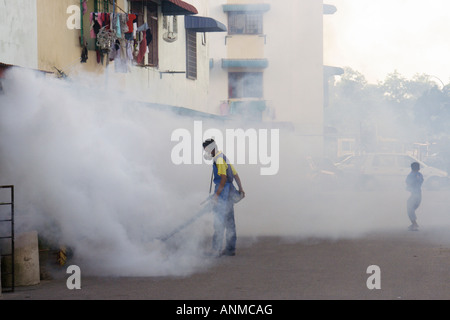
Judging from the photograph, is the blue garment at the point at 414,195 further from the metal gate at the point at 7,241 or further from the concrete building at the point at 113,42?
the metal gate at the point at 7,241

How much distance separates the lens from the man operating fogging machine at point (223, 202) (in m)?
11.0

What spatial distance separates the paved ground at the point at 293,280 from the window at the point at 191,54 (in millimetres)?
12176

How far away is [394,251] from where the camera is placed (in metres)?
11.5

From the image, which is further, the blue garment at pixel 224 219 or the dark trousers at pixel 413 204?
the dark trousers at pixel 413 204

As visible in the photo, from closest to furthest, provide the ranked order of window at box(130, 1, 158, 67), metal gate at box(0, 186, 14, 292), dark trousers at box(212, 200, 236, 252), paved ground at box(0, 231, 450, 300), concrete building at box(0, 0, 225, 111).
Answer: paved ground at box(0, 231, 450, 300) → metal gate at box(0, 186, 14, 292) → dark trousers at box(212, 200, 236, 252) → concrete building at box(0, 0, 225, 111) → window at box(130, 1, 158, 67)

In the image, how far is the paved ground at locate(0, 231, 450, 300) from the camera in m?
7.93

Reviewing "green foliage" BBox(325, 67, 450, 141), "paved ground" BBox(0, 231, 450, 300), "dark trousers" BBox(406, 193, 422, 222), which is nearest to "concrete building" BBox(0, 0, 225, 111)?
"paved ground" BBox(0, 231, 450, 300)
